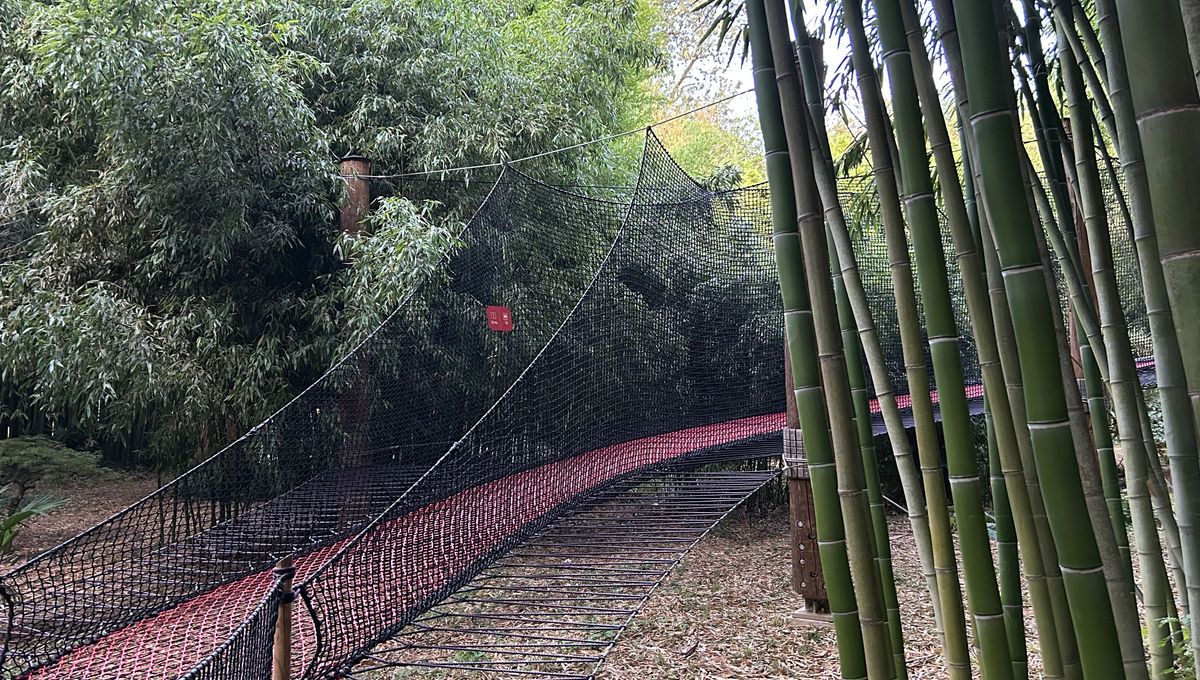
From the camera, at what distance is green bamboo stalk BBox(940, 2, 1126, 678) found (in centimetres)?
65

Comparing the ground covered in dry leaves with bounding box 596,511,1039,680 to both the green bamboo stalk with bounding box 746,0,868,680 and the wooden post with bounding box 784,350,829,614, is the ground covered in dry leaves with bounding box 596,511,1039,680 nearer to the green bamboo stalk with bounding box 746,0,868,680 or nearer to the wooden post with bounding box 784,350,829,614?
the wooden post with bounding box 784,350,829,614

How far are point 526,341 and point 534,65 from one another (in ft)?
6.26

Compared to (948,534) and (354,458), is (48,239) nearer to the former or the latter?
(354,458)

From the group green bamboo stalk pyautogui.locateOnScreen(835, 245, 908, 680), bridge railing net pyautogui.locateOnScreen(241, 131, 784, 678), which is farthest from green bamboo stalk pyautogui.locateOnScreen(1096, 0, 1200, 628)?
bridge railing net pyautogui.locateOnScreen(241, 131, 784, 678)

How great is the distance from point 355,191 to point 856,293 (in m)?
3.61

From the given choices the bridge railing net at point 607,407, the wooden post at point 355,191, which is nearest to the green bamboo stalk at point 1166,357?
the bridge railing net at point 607,407

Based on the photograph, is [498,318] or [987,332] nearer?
[987,332]

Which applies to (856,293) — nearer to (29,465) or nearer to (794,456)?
(794,456)

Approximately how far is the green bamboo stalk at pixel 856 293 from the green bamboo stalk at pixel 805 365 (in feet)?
0.34

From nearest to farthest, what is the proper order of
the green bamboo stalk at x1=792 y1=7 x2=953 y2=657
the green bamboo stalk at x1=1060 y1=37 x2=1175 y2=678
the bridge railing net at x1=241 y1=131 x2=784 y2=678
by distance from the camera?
the green bamboo stalk at x1=792 y1=7 x2=953 y2=657 < the green bamboo stalk at x1=1060 y1=37 x2=1175 y2=678 < the bridge railing net at x1=241 y1=131 x2=784 y2=678

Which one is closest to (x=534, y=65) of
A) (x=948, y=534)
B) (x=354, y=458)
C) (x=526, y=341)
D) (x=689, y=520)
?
(x=526, y=341)

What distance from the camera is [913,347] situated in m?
0.92

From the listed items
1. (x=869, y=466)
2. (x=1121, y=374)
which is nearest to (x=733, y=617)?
(x=869, y=466)

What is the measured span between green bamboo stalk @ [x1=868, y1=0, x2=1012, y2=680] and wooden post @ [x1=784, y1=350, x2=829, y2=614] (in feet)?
7.67
